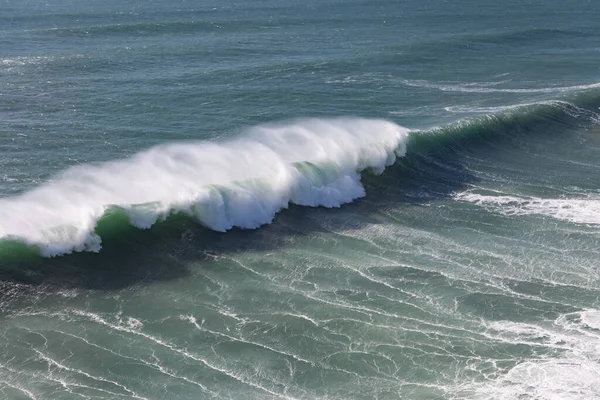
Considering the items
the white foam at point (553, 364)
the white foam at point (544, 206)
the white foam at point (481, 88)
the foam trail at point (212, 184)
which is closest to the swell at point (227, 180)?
the foam trail at point (212, 184)

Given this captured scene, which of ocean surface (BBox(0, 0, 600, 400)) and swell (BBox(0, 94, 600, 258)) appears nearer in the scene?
ocean surface (BBox(0, 0, 600, 400))

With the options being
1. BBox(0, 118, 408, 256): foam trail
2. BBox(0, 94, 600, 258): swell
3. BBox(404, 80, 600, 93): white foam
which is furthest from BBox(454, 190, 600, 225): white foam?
BBox(404, 80, 600, 93): white foam

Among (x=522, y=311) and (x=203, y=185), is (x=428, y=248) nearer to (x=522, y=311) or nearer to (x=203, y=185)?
(x=522, y=311)

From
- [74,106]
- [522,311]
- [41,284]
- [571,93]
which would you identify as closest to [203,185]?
[41,284]

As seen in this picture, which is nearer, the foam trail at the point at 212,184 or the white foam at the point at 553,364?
the white foam at the point at 553,364

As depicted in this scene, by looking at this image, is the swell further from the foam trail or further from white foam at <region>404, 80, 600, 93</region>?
white foam at <region>404, 80, 600, 93</region>

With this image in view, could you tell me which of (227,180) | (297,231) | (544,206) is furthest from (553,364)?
(227,180)

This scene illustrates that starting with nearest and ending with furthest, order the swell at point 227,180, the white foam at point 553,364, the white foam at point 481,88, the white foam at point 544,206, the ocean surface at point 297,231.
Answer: the white foam at point 553,364, the ocean surface at point 297,231, the swell at point 227,180, the white foam at point 544,206, the white foam at point 481,88

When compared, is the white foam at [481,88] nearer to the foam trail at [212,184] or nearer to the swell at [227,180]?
the swell at [227,180]
